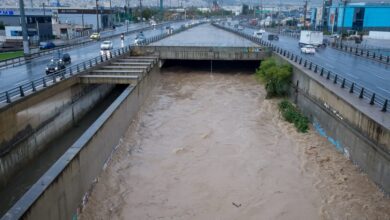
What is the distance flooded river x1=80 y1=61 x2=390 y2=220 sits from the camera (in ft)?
57.9

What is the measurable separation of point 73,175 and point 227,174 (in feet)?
27.9

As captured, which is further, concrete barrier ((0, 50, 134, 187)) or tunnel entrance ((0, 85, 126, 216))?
concrete barrier ((0, 50, 134, 187))

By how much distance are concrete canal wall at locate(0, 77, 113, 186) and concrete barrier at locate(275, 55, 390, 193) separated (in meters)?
18.5

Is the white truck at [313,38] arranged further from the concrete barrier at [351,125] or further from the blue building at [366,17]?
the blue building at [366,17]

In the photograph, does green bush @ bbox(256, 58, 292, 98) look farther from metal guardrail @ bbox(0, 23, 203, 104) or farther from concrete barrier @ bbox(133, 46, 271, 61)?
Result: metal guardrail @ bbox(0, 23, 203, 104)

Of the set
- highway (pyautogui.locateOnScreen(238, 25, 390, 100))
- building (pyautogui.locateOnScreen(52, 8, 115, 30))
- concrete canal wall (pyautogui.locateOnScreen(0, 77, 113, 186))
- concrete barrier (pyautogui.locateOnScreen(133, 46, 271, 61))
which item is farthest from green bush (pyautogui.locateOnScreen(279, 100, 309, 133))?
building (pyautogui.locateOnScreen(52, 8, 115, 30))

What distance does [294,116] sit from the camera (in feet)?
99.9

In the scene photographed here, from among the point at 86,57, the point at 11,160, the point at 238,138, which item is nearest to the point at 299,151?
A: the point at 238,138

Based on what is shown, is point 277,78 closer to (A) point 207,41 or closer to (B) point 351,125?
(B) point 351,125

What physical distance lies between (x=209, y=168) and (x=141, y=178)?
387 centimetres

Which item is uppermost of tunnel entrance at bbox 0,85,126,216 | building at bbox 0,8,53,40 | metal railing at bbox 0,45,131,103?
building at bbox 0,8,53,40

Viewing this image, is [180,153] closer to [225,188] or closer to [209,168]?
[209,168]

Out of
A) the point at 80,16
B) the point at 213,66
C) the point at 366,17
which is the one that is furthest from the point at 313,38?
the point at 80,16

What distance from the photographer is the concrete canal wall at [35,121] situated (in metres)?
21.6
